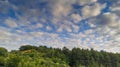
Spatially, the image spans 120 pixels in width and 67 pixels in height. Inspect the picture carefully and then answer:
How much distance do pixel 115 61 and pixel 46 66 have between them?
252ft

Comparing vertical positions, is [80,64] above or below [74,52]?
below

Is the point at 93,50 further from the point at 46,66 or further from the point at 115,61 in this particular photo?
the point at 46,66

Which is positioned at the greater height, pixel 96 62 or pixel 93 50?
pixel 93 50

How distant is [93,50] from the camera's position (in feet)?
610

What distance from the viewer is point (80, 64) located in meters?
156

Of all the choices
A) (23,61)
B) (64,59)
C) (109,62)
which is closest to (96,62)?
(109,62)

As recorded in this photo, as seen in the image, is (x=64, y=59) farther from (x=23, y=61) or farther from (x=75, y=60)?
(x=23, y=61)

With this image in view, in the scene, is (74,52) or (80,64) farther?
(74,52)

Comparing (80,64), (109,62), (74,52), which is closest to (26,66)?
(80,64)

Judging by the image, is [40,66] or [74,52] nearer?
[40,66]

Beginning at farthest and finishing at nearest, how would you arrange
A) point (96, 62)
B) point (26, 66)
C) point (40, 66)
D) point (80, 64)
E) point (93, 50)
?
1. point (93, 50)
2. point (96, 62)
3. point (80, 64)
4. point (40, 66)
5. point (26, 66)

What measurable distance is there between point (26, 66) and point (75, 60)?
6071 cm

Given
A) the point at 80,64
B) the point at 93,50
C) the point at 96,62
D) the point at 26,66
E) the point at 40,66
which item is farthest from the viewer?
the point at 93,50

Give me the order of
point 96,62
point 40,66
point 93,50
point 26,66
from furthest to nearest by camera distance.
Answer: point 93,50 < point 96,62 < point 40,66 < point 26,66
